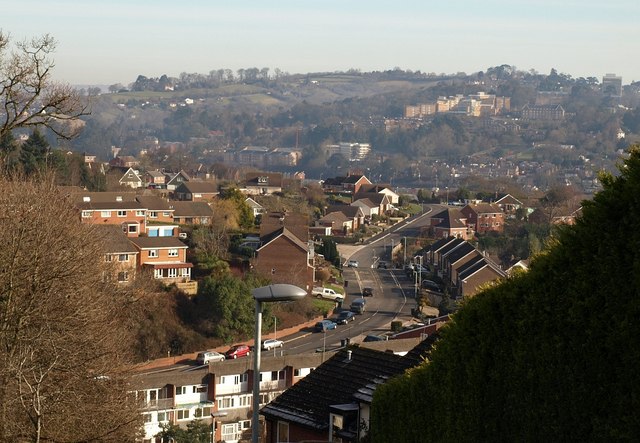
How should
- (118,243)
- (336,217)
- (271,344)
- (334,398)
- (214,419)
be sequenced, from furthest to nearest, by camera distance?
1. (336,217)
2. (118,243)
3. (271,344)
4. (214,419)
5. (334,398)

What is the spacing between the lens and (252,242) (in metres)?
33.1

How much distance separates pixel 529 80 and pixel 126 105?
72.1 metres

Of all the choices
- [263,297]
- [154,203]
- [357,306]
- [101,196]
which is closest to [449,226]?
[154,203]

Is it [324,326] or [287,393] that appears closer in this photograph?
[287,393]

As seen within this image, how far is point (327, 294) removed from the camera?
30.8 meters

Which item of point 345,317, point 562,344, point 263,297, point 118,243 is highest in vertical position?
point 562,344

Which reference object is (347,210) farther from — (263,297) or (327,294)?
(263,297)

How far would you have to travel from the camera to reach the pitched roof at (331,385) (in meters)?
9.05

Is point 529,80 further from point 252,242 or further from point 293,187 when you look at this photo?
point 252,242

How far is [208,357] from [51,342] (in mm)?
13782

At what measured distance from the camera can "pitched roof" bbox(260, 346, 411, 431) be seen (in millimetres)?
9047

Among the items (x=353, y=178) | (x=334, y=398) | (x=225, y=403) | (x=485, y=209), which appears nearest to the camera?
(x=334, y=398)

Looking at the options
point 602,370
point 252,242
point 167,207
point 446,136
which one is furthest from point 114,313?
point 446,136

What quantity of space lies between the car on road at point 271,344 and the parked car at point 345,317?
322 cm
